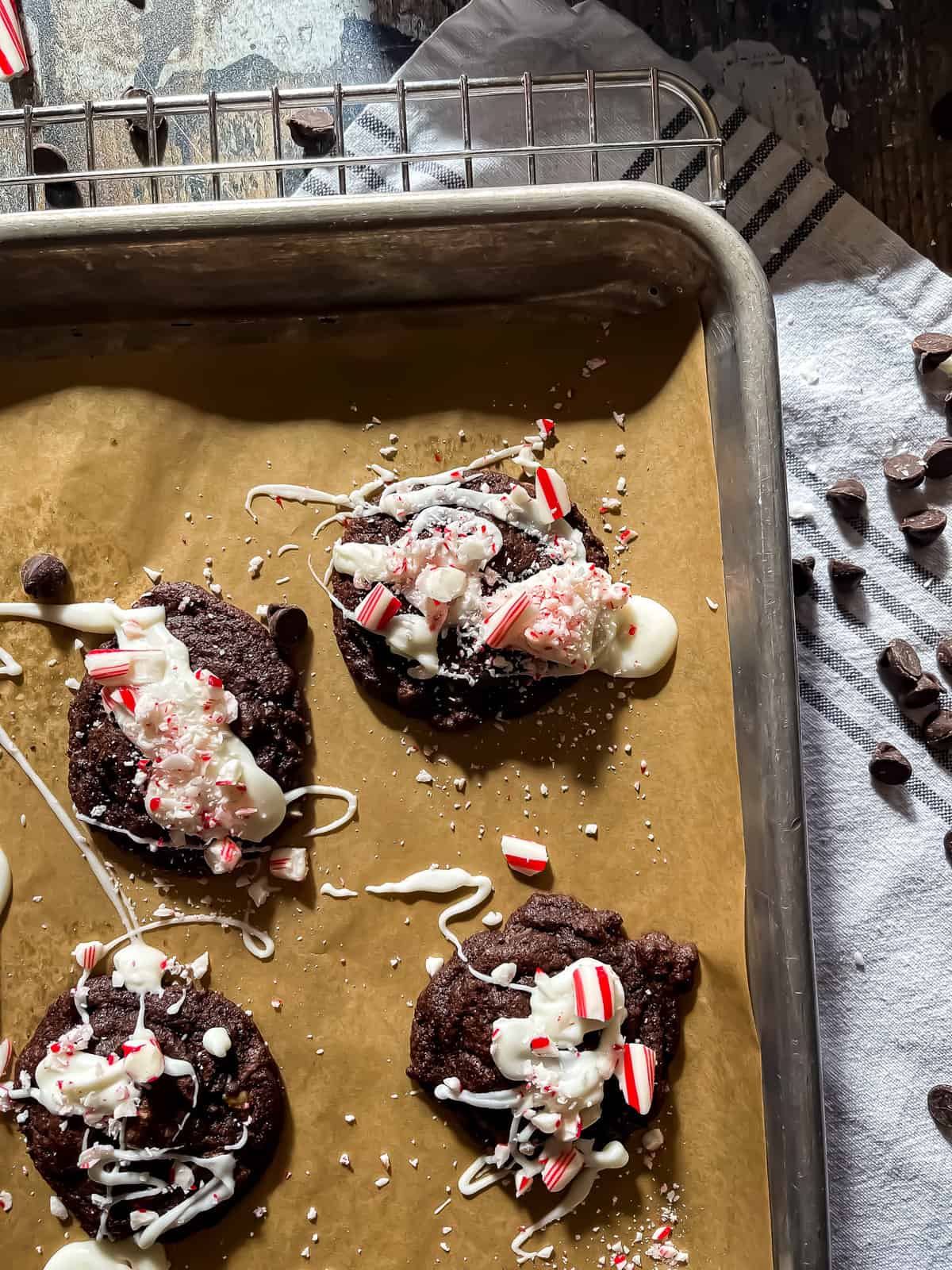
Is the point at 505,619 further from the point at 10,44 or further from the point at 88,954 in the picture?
the point at 10,44

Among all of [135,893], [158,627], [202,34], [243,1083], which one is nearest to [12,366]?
[158,627]

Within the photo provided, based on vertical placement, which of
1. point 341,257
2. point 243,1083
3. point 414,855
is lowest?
point 243,1083

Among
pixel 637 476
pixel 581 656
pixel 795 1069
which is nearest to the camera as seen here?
pixel 795 1069

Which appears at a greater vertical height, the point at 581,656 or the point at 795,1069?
the point at 581,656

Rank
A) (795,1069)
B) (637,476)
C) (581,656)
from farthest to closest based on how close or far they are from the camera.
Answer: (637,476) < (581,656) < (795,1069)

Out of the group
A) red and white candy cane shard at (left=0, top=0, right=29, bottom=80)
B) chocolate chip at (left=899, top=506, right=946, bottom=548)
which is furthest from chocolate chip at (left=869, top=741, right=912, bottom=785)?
red and white candy cane shard at (left=0, top=0, right=29, bottom=80)

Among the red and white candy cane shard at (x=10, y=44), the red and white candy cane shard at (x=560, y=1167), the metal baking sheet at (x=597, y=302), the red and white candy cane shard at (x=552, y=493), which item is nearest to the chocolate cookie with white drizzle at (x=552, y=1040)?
the red and white candy cane shard at (x=560, y=1167)

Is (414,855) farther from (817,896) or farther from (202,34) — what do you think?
(202,34)

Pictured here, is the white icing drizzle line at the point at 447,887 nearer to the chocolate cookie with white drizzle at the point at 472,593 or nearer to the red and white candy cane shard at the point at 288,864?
the red and white candy cane shard at the point at 288,864
